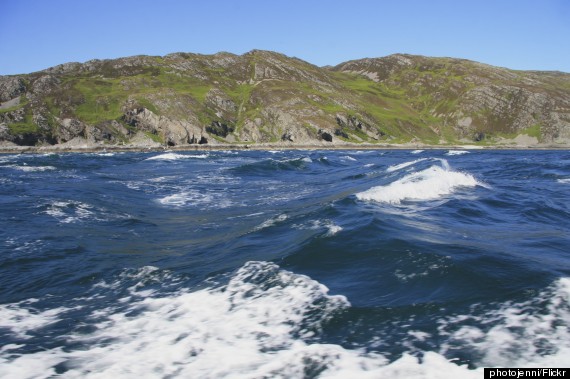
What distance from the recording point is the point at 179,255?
524 inches

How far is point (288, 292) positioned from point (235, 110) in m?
163

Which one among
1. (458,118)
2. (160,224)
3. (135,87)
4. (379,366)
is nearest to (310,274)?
(379,366)

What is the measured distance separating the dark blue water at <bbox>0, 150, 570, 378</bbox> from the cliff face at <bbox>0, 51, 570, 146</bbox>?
125778mm

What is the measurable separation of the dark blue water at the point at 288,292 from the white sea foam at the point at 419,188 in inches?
71.2

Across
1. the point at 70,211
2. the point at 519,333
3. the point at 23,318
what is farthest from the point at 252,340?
the point at 70,211

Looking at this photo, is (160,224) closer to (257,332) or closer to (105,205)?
(105,205)

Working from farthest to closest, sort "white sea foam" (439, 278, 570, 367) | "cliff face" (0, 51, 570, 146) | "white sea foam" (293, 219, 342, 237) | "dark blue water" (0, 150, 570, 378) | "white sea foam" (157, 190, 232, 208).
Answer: "cliff face" (0, 51, 570, 146) < "white sea foam" (157, 190, 232, 208) < "white sea foam" (293, 219, 342, 237) < "dark blue water" (0, 150, 570, 378) < "white sea foam" (439, 278, 570, 367)

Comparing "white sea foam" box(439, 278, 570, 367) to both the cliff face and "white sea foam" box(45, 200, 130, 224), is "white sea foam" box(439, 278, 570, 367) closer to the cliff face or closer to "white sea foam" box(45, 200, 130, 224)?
"white sea foam" box(45, 200, 130, 224)

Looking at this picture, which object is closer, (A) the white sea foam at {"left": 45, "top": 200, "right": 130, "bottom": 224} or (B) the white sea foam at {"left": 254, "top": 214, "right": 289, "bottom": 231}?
(B) the white sea foam at {"left": 254, "top": 214, "right": 289, "bottom": 231}

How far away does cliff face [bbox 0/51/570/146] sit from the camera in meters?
137

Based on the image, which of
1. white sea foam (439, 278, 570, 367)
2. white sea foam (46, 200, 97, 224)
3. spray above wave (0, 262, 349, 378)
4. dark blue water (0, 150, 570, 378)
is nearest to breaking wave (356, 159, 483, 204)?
dark blue water (0, 150, 570, 378)

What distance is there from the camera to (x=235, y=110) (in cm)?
16750

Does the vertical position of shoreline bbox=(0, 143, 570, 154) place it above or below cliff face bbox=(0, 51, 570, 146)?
below

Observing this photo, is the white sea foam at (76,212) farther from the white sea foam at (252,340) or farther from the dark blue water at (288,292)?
the white sea foam at (252,340)
